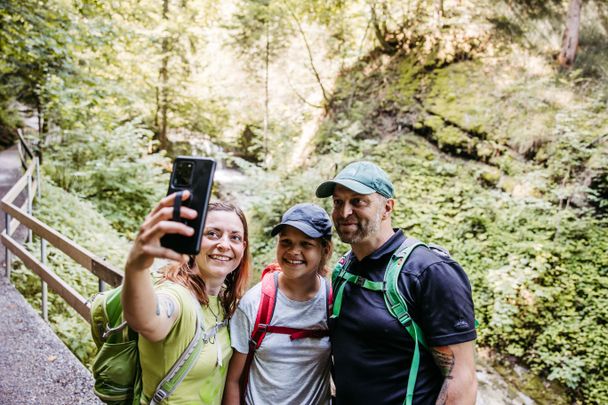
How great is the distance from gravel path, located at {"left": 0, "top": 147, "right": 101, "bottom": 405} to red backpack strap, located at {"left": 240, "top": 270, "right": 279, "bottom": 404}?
2179 mm

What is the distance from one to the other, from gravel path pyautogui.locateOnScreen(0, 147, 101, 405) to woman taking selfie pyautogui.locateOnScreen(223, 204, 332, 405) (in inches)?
89.3

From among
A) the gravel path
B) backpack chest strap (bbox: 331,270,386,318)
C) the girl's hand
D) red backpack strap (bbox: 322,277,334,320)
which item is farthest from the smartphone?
the gravel path

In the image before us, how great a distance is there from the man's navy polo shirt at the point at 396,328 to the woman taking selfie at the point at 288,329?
0.47 ft

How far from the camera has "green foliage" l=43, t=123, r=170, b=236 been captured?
11.6 m

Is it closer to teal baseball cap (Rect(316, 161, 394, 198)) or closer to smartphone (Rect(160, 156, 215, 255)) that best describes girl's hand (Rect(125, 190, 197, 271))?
smartphone (Rect(160, 156, 215, 255))

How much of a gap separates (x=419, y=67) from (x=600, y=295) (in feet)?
27.2

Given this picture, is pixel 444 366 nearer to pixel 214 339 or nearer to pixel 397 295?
pixel 397 295

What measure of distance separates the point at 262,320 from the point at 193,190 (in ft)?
3.67

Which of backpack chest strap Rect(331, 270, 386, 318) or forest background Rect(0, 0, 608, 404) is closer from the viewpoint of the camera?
backpack chest strap Rect(331, 270, 386, 318)

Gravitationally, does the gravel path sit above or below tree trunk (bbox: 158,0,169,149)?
below

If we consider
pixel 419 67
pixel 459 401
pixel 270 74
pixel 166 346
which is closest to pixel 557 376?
pixel 459 401

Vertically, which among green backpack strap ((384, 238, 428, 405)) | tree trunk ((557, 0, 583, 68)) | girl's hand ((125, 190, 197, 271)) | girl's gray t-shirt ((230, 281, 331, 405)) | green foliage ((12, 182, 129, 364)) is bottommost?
green foliage ((12, 182, 129, 364))

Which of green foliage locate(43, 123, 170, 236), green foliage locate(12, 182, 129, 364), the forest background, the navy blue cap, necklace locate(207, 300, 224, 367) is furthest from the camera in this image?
green foliage locate(43, 123, 170, 236)

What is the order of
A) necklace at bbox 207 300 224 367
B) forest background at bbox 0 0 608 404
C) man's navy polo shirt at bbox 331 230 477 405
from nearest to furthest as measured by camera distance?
man's navy polo shirt at bbox 331 230 477 405
necklace at bbox 207 300 224 367
forest background at bbox 0 0 608 404
